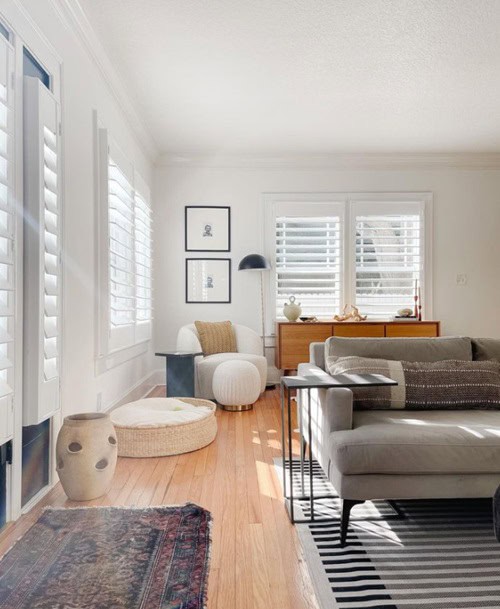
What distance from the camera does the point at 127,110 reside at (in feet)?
14.0

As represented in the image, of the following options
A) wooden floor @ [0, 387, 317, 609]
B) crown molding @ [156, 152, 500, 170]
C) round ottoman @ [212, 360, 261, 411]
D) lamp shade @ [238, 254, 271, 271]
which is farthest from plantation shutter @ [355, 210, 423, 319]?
wooden floor @ [0, 387, 317, 609]

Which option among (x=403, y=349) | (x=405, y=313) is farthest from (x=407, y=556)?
(x=405, y=313)

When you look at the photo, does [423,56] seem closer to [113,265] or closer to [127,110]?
[127,110]

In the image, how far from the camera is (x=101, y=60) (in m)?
3.41

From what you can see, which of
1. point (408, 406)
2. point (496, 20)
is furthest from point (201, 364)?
point (496, 20)

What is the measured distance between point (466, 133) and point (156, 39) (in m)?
3.43

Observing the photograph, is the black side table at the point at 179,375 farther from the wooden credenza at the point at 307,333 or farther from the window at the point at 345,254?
the window at the point at 345,254

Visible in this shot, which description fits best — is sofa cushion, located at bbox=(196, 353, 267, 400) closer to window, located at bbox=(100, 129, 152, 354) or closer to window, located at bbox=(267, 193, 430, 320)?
window, located at bbox=(100, 129, 152, 354)

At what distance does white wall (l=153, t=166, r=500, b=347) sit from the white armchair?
53 centimetres

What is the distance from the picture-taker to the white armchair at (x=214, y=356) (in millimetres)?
4785

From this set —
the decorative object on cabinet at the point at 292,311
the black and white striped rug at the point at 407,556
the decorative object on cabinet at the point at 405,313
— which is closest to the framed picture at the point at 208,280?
the decorative object on cabinet at the point at 292,311

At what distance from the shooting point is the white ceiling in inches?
118

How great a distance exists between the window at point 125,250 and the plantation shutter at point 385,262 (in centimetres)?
253

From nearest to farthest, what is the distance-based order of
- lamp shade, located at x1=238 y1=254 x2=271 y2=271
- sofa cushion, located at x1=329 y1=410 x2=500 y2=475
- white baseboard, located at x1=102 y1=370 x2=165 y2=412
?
sofa cushion, located at x1=329 y1=410 x2=500 y2=475 → white baseboard, located at x1=102 y1=370 x2=165 y2=412 → lamp shade, located at x1=238 y1=254 x2=271 y2=271
